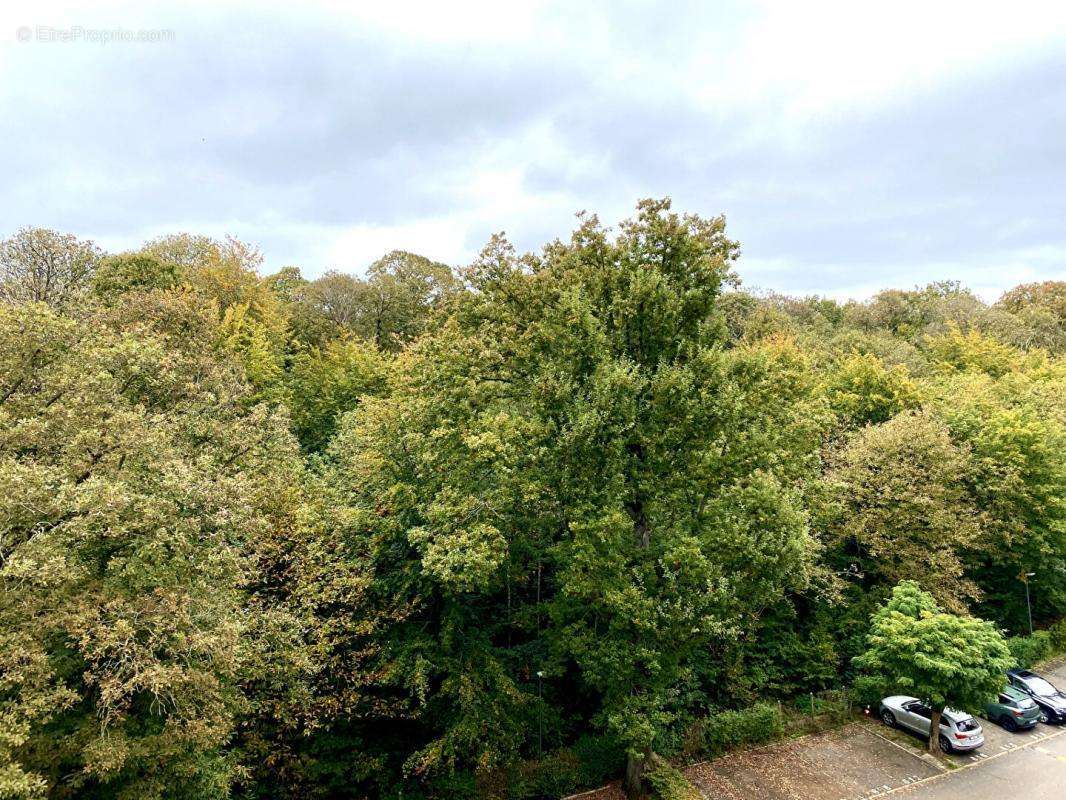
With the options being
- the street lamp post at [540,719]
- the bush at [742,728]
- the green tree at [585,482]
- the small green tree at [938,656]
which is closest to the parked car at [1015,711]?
the small green tree at [938,656]

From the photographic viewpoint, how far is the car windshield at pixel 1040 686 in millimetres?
21094

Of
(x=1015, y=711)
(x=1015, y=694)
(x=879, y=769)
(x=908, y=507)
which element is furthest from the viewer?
(x=908, y=507)

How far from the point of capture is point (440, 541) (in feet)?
44.2

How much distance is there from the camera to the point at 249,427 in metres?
15.7

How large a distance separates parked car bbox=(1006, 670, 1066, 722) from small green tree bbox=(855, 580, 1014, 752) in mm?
5198

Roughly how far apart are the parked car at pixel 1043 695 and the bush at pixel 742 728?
880 centimetres

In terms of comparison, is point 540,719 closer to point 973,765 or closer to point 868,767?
point 868,767

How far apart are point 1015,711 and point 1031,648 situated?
737cm

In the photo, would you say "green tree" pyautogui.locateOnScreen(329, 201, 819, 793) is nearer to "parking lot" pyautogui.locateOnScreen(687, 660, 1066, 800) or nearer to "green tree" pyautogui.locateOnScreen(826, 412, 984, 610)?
"parking lot" pyautogui.locateOnScreen(687, 660, 1066, 800)

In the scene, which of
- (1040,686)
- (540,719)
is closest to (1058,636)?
(1040,686)

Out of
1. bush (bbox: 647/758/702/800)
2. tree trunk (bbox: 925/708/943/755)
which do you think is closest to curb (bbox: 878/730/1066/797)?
tree trunk (bbox: 925/708/943/755)

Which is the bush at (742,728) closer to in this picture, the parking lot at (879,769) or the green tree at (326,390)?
the parking lot at (879,769)

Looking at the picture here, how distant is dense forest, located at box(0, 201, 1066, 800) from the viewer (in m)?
10.0

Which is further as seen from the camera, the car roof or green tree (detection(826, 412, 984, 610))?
green tree (detection(826, 412, 984, 610))
